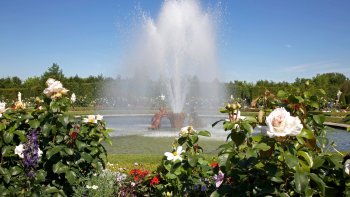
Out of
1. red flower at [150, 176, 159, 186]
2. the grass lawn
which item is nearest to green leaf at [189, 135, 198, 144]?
red flower at [150, 176, 159, 186]

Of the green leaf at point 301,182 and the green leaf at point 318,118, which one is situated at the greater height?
the green leaf at point 318,118

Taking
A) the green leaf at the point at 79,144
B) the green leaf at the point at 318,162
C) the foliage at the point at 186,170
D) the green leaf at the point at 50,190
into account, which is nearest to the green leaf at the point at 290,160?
the green leaf at the point at 318,162

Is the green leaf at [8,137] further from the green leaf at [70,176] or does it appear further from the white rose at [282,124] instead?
the white rose at [282,124]

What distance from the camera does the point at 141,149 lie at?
908 centimetres

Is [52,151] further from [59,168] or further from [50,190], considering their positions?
[50,190]

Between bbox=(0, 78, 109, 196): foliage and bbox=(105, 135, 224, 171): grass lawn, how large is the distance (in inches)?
92.7

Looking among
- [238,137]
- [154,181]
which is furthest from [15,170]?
Result: [238,137]

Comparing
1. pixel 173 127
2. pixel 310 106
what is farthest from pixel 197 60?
pixel 310 106

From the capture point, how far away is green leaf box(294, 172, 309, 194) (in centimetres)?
194

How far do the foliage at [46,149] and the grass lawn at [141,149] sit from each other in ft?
7.72

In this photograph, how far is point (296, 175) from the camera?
1.99 meters

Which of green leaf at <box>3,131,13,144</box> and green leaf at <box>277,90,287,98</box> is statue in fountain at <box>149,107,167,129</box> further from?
green leaf at <box>277,90,287,98</box>

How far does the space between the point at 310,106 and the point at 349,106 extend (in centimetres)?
2948

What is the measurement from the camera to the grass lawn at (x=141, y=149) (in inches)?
263
